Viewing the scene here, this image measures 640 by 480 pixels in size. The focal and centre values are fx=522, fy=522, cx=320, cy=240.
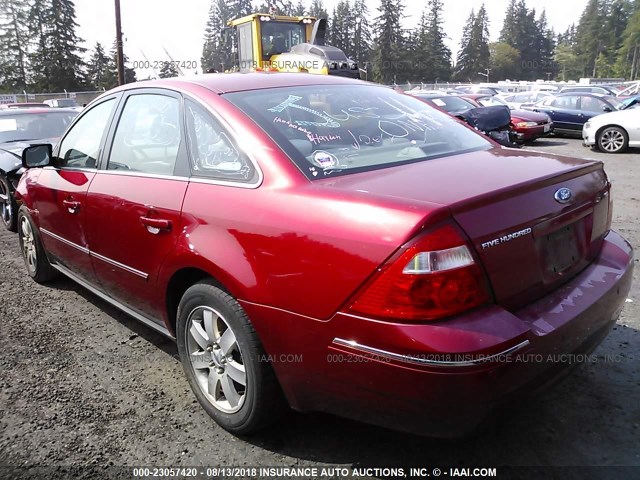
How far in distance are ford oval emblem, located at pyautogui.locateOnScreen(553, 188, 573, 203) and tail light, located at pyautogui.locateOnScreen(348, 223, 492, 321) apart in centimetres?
62

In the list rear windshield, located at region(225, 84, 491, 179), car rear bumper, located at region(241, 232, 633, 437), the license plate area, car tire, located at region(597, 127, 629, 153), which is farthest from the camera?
car tire, located at region(597, 127, 629, 153)

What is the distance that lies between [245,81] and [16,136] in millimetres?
5944

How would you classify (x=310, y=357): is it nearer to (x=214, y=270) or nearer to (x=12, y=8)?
(x=214, y=270)

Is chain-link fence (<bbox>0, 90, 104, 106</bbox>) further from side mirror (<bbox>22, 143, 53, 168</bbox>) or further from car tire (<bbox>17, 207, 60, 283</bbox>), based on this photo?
side mirror (<bbox>22, 143, 53, 168</bbox>)

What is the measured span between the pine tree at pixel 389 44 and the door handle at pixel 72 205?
3172 inches

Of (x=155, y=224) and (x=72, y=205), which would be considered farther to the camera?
(x=72, y=205)

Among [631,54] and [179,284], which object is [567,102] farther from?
[631,54]

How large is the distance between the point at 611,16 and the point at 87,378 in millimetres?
124182

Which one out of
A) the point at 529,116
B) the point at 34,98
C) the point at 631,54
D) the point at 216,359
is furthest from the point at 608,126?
the point at 631,54

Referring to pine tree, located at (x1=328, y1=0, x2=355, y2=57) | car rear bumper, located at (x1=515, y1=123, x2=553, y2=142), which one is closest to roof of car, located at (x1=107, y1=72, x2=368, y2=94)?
car rear bumper, located at (x1=515, y1=123, x2=553, y2=142)

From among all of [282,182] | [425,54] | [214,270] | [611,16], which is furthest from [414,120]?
[611,16]

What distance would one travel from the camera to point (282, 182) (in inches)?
86.7

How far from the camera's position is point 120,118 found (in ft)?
10.9

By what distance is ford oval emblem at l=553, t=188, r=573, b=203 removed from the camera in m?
2.18
